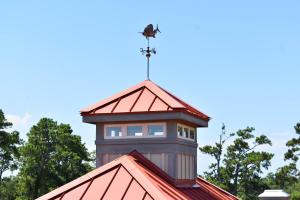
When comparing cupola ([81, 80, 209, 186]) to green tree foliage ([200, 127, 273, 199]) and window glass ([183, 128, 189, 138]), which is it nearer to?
window glass ([183, 128, 189, 138])

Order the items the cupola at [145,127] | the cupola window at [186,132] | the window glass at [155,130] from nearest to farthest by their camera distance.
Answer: the cupola at [145,127]
the window glass at [155,130]
the cupola window at [186,132]

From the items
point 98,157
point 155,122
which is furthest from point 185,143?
point 98,157

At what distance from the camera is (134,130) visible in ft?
73.1

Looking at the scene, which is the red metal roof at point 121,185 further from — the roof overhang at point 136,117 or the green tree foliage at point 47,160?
the green tree foliage at point 47,160

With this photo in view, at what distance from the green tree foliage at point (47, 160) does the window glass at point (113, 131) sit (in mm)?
38776

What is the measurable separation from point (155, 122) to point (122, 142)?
1498 millimetres

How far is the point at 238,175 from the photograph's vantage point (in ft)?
202

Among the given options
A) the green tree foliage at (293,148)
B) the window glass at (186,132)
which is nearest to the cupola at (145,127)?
the window glass at (186,132)

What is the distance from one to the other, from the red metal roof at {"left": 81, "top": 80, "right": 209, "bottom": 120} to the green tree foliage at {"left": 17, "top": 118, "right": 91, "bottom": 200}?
3870cm

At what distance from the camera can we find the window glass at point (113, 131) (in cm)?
2245

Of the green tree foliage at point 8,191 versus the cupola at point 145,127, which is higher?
the cupola at point 145,127

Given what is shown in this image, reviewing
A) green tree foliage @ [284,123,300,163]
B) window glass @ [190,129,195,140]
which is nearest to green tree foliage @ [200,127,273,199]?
green tree foliage @ [284,123,300,163]

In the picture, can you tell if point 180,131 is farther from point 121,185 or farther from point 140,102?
point 121,185

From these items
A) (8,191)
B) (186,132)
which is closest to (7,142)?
(8,191)
